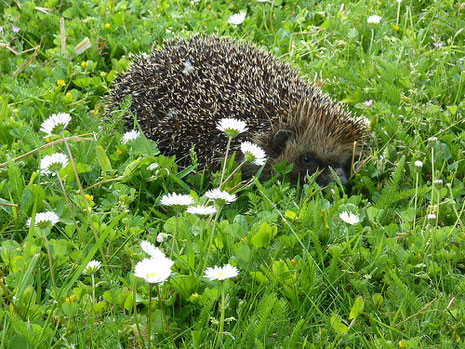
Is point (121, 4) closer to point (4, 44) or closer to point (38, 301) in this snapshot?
point (4, 44)

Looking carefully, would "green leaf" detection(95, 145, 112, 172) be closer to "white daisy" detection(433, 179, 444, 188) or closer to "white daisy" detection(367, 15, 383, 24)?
"white daisy" detection(433, 179, 444, 188)

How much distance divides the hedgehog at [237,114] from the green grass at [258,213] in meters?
0.23

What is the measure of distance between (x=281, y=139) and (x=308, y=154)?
0.80 feet

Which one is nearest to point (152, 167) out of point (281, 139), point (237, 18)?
point (281, 139)

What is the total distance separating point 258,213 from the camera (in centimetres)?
415

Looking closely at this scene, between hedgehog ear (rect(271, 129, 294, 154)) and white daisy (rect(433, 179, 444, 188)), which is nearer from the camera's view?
white daisy (rect(433, 179, 444, 188))

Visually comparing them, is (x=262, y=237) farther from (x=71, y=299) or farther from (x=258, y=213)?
(x=71, y=299)

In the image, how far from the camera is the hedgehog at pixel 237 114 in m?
4.95

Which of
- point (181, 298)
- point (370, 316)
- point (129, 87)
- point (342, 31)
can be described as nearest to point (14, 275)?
point (181, 298)

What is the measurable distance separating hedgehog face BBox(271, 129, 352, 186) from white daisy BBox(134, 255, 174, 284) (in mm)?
2441

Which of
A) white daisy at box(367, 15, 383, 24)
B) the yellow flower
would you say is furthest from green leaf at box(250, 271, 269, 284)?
white daisy at box(367, 15, 383, 24)

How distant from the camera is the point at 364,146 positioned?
5250mm

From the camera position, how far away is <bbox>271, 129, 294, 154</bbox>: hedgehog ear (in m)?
4.96

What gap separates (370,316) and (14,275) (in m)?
1.82
